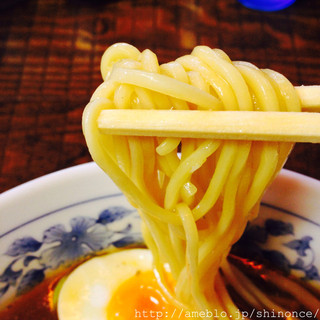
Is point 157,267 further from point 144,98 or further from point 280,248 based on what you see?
point 144,98

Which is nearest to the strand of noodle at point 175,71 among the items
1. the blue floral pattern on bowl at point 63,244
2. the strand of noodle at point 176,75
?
the strand of noodle at point 176,75

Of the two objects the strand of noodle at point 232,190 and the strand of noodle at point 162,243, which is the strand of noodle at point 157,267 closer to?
the strand of noodle at point 162,243

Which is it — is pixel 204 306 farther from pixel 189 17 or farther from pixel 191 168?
pixel 189 17

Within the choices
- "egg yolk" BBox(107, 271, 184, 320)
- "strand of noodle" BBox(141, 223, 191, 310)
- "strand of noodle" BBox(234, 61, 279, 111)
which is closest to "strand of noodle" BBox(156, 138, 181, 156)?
"strand of noodle" BBox(234, 61, 279, 111)

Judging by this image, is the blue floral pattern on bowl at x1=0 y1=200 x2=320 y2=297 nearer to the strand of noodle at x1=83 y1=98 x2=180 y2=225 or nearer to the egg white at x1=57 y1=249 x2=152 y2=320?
the egg white at x1=57 y1=249 x2=152 y2=320

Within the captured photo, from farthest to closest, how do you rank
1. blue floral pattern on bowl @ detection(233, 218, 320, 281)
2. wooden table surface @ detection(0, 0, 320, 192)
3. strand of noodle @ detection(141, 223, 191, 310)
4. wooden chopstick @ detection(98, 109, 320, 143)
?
wooden table surface @ detection(0, 0, 320, 192)
blue floral pattern on bowl @ detection(233, 218, 320, 281)
strand of noodle @ detection(141, 223, 191, 310)
wooden chopstick @ detection(98, 109, 320, 143)

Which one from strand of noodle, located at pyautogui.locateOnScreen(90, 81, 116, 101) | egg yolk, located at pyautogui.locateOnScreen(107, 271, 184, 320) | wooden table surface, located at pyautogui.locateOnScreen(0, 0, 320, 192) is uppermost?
strand of noodle, located at pyautogui.locateOnScreen(90, 81, 116, 101)

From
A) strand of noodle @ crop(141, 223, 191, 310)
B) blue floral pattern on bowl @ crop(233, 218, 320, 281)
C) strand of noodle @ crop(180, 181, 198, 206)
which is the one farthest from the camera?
blue floral pattern on bowl @ crop(233, 218, 320, 281)
